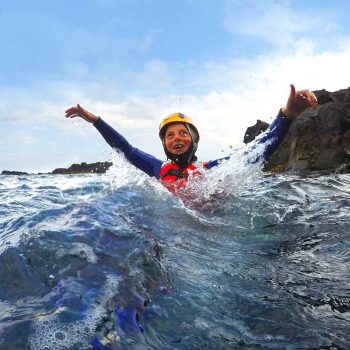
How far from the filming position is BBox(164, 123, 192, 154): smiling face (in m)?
7.03

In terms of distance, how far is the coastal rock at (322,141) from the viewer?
22719 mm

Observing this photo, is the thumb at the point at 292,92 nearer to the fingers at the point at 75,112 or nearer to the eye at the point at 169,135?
the eye at the point at 169,135

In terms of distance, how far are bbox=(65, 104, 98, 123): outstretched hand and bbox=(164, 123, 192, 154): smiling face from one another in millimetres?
1583

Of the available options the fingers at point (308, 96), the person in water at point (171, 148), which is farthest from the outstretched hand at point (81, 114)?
the fingers at point (308, 96)

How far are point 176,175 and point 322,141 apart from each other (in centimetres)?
2022

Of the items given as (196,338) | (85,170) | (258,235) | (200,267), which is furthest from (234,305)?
(85,170)

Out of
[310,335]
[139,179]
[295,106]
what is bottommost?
[310,335]

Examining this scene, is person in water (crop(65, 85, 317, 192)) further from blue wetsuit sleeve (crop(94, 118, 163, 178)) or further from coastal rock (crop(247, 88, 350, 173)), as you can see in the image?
coastal rock (crop(247, 88, 350, 173))

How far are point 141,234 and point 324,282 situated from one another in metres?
2.14

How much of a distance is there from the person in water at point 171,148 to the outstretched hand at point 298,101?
2.13 ft

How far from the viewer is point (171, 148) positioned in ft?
23.1

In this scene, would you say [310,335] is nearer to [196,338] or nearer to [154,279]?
[196,338]

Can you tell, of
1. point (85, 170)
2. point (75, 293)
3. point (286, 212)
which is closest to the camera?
point (75, 293)

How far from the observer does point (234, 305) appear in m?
2.72
